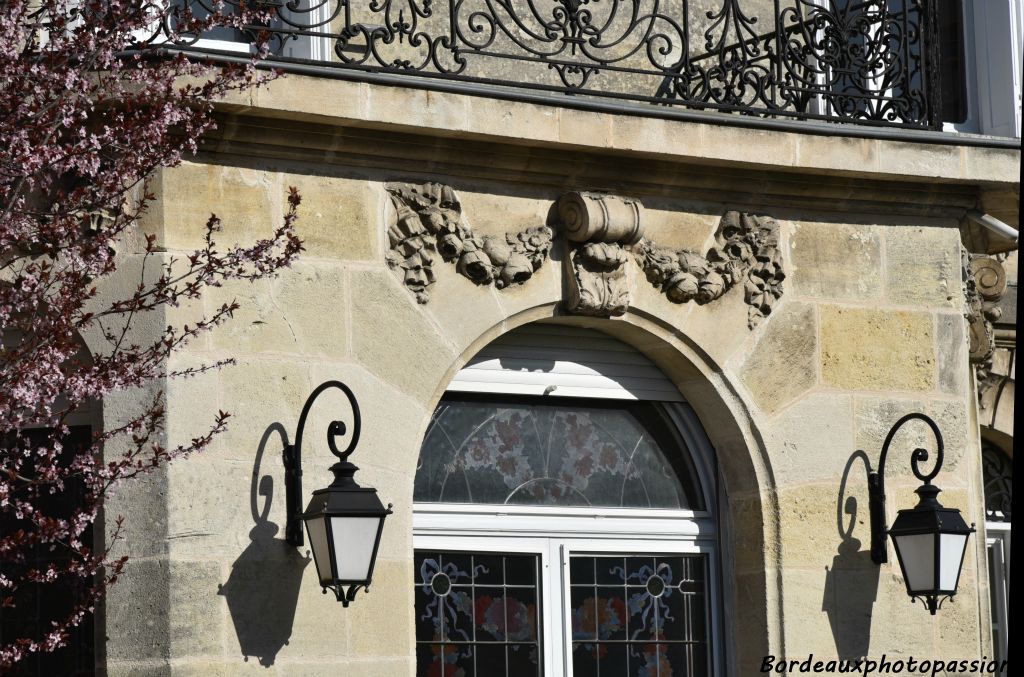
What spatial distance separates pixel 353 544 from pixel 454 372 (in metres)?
1.02

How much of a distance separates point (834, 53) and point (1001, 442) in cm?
276

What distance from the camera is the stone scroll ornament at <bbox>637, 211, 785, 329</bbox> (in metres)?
7.80

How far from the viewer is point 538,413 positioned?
791 centimetres

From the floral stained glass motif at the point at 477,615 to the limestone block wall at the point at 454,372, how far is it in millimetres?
388

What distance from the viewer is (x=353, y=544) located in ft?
21.8

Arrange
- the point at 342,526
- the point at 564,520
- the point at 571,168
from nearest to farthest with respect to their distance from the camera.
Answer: the point at 342,526, the point at 571,168, the point at 564,520

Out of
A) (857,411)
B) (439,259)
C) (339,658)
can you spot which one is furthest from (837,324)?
(339,658)

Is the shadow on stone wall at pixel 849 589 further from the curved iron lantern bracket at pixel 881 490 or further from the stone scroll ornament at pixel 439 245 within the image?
the stone scroll ornament at pixel 439 245

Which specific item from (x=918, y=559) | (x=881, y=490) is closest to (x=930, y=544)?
(x=918, y=559)

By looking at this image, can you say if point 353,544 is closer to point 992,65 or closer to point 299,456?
point 299,456

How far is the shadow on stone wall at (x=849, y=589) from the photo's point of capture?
7.84m

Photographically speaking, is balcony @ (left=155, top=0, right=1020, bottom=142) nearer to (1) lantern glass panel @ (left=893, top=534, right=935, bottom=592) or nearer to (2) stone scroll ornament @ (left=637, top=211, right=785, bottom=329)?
(2) stone scroll ornament @ (left=637, top=211, right=785, bottom=329)

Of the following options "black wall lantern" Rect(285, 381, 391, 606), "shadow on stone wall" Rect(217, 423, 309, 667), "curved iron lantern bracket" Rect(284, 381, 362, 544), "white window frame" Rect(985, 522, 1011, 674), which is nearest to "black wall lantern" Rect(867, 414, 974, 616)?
"white window frame" Rect(985, 522, 1011, 674)

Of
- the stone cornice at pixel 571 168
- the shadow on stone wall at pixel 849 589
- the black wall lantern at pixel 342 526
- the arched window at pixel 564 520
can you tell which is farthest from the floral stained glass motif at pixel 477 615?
the stone cornice at pixel 571 168
